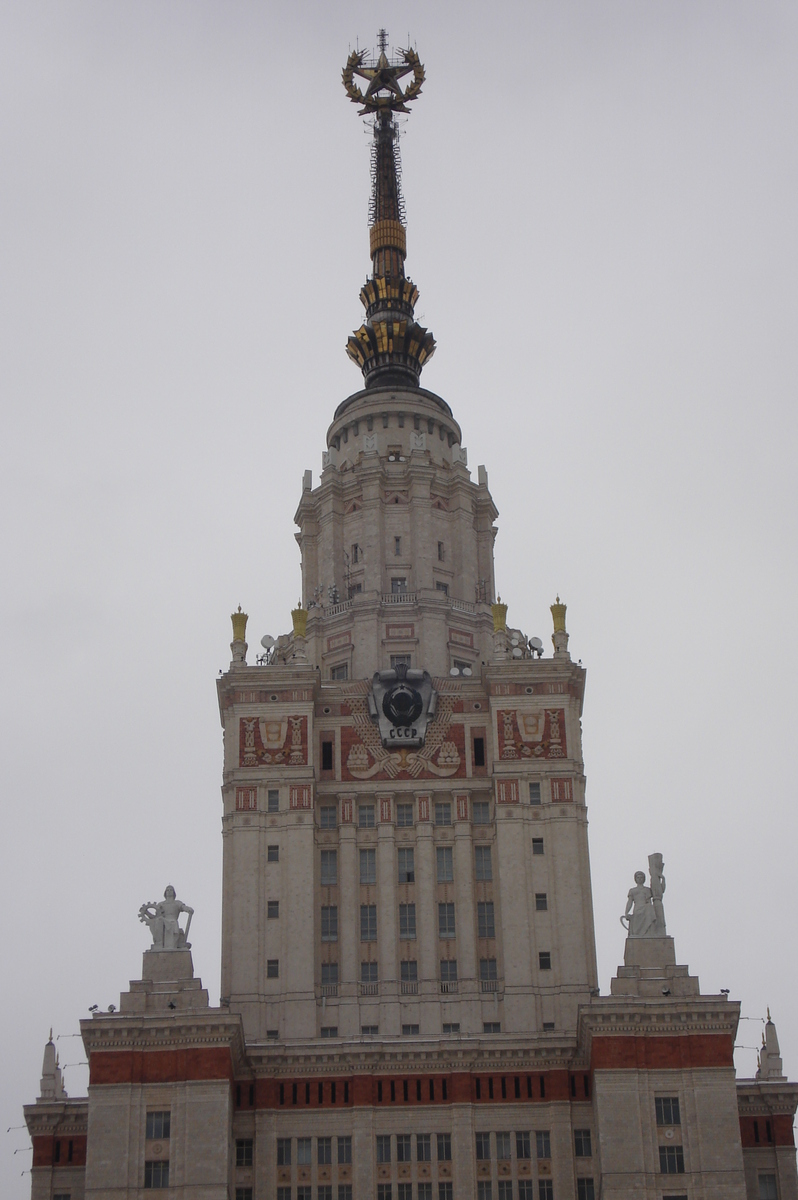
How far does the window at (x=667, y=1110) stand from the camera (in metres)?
91.4

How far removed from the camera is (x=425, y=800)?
10644 cm

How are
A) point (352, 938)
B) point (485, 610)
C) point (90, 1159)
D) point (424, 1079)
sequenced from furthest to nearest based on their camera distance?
point (485, 610) → point (352, 938) → point (424, 1079) → point (90, 1159)

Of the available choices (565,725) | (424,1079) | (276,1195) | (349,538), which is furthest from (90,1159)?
(349,538)

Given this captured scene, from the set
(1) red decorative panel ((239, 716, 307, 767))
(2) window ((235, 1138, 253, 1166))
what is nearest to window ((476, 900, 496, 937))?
(1) red decorative panel ((239, 716, 307, 767))

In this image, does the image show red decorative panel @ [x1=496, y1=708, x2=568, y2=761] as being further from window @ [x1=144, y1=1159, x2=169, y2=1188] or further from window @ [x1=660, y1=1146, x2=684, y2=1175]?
window @ [x1=144, y1=1159, x2=169, y2=1188]

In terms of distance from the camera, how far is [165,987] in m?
95.1

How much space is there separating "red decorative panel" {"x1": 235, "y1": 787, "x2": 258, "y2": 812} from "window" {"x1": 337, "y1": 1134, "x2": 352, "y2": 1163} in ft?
60.1

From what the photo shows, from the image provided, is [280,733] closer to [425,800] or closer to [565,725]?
[425,800]

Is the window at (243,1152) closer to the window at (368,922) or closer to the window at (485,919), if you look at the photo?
the window at (368,922)

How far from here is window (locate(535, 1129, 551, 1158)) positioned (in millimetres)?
95750

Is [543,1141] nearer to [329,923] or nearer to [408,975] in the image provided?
[408,975]

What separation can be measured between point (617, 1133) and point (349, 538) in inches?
1660

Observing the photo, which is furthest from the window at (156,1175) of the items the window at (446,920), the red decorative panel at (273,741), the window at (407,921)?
the red decorative panel at (273,741)

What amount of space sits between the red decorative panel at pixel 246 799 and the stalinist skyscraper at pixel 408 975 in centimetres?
20
